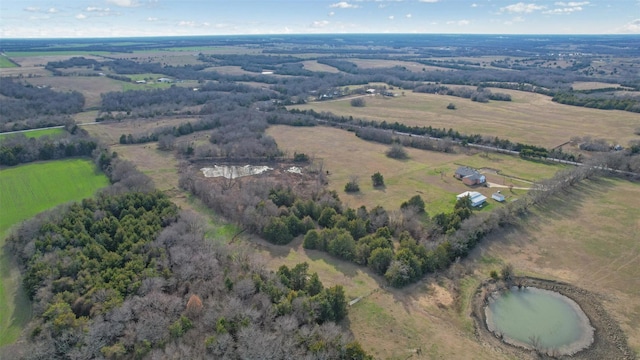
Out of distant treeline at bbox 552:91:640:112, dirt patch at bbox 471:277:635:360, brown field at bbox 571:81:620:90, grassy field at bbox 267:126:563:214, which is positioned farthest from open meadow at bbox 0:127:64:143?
brown field at bbox 571:81:620:90

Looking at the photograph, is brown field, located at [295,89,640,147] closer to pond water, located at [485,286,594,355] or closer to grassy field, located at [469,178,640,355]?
grassy field, located at [469,178,640,355]

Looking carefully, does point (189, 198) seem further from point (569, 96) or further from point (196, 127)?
point (569, 96)

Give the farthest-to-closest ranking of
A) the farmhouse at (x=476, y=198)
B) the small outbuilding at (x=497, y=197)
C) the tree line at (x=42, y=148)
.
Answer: the tree line at (x=42, y=148), the small outbuilding at (x=497, y=197), the farmhouse at (x=476, y=198)

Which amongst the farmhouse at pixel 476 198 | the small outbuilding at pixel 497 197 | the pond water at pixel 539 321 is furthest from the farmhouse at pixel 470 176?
the pond water at pixel 539 321

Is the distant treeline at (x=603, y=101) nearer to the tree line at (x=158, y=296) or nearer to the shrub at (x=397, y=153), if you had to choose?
the shrub at (x=397, y=153)

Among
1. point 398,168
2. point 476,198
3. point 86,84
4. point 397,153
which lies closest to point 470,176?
point 476,198

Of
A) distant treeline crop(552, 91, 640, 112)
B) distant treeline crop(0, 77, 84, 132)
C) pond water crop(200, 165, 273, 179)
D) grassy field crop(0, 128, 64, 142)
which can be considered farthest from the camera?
distant treeline crop(552, 91, 640, 112)
